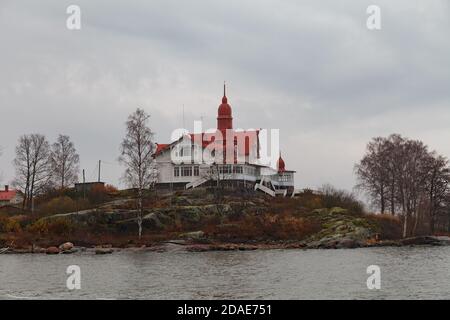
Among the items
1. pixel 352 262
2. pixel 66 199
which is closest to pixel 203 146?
pixel 66 199

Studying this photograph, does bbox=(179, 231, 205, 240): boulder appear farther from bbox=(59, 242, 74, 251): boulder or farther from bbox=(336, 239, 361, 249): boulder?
bbox=(336, 239, 361, 249): boulder

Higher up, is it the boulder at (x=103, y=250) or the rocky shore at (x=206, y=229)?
the rocky shore at (x=206, y=229)

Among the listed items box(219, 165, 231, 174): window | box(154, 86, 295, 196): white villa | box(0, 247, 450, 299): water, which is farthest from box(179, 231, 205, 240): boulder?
box(219, 165, 231, 174): window

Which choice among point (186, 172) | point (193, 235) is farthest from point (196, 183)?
point (193, 235)

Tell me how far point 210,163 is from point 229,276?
4622cm

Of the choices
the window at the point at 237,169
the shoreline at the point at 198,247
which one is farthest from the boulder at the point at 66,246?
the window at the point at 237,169

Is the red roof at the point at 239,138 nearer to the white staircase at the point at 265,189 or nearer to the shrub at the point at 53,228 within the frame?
the white staircase at the point at 265,189

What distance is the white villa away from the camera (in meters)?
79.9

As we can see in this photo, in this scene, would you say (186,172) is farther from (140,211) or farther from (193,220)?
(140,211)

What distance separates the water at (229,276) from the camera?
91.0 ft

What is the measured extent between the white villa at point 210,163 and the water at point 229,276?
30.0m

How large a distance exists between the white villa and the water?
30.0 meters
